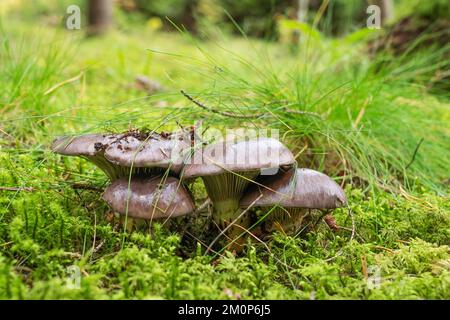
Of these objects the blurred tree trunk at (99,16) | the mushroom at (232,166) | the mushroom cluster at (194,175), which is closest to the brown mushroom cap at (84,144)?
the mushroom cluster at (194,175)

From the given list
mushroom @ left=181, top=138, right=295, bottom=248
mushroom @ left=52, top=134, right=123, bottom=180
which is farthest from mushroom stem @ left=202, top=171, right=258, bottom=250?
mushroom @ left=52, top=134, right=123, bottom=180

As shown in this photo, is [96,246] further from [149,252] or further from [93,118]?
[93,118]

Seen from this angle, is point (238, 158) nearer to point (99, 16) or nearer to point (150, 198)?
point (150, 198)

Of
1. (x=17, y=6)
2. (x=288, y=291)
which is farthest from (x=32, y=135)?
(x=17, y=6)

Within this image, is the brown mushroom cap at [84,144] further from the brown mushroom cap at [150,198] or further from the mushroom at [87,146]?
the brown mushroom cap at [150,198]

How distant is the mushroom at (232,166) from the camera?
1.34m

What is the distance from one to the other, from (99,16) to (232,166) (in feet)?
20.9

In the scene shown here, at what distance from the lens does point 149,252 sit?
4.52 feet

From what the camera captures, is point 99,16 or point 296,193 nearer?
point 296,193

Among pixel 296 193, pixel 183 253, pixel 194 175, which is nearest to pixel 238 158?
pixel 194 175

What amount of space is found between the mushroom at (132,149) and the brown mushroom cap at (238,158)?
0.25ft

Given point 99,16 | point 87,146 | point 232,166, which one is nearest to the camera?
point 232,166

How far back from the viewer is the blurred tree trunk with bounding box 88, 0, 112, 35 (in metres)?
6.80

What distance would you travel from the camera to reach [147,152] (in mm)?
1388
